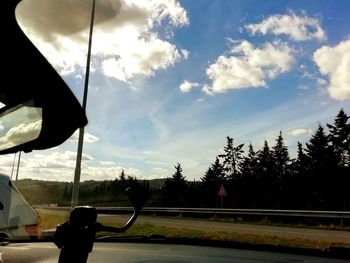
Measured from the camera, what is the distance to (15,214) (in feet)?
17.3

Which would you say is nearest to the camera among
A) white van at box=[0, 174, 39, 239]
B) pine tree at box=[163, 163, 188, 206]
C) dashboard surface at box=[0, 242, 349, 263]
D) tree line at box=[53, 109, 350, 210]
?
dashboard surface at box=[0, 242, 349, 263]

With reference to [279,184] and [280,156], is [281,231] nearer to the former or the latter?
[279,184]

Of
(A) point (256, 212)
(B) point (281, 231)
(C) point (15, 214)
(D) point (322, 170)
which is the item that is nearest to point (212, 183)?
(D) point (322, 170)

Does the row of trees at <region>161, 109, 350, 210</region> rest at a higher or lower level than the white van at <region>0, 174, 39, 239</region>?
higher

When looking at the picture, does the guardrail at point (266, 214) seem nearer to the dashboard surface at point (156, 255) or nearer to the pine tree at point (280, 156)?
the dashboard surface at point (156, 255)

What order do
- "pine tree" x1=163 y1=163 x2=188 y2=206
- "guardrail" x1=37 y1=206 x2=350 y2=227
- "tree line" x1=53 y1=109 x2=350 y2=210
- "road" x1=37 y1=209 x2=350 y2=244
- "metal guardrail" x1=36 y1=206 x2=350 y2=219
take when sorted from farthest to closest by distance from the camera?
"pine tree" x1=163 y1=163 x2=188 y2=206
"tree line" x1=53 y1=109 x2=350 y2=210
"guardrail" x1=37 y1=206 x2=350 y2=227
"metal guardrail" x1=36 y1=206 x2=350 y2=219
"road" x1=37 y1=209 x2=350 y2=244

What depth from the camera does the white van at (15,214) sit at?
16.1 feet

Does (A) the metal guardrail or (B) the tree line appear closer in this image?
(A) the metal guardrail

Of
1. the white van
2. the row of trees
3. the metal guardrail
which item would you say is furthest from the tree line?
the white van

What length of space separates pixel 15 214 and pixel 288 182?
72784mm

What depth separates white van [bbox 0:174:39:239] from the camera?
4904 mm

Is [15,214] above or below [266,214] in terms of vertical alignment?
below

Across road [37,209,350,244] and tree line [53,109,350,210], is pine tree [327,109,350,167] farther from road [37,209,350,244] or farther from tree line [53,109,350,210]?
road [37,209,350,244]

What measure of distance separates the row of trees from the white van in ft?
174
